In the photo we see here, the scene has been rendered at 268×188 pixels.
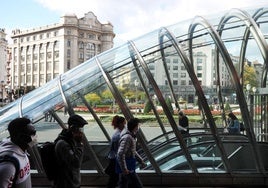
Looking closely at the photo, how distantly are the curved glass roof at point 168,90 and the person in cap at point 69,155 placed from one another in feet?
13.1

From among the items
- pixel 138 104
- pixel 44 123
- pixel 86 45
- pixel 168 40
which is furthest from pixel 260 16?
pixel 86 45

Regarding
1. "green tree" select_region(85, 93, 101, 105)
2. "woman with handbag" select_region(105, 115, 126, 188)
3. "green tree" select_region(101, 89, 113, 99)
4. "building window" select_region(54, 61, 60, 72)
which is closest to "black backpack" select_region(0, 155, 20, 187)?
"woman with handbag" select_region(105, 115, 126, 188)

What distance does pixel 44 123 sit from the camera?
28.6ft

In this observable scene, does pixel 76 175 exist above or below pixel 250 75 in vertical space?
below

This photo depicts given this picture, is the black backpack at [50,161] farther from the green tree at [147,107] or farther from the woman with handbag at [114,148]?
the green tree at [147,107]

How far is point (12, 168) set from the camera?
2873 millimetres

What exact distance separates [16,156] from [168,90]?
6782mm

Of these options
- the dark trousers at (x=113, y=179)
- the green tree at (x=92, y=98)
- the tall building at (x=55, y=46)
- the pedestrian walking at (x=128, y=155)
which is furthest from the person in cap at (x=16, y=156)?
the tall building at (x=55, y=46)

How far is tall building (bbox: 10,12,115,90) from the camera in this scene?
448ft

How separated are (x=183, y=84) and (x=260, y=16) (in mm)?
2072

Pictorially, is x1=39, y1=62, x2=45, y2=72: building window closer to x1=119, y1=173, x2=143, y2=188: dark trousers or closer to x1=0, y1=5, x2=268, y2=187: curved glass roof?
x1=0, y1=5, x2=268, y2=187: curved glass roof

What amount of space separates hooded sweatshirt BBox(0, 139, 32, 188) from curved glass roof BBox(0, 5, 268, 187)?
5380 millimetres

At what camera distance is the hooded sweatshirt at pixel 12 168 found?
111 inches

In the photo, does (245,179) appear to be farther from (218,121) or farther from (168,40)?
(168,40)
